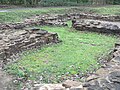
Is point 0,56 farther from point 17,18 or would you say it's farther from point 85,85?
point 17,18

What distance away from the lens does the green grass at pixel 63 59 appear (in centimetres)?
797

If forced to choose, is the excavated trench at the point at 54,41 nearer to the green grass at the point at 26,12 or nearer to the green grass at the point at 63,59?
the green grass at the point at 63,59

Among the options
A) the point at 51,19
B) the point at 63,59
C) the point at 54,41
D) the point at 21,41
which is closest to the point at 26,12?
the point at 51,19

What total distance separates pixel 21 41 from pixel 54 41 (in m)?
2.11

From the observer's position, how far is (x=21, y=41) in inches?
406

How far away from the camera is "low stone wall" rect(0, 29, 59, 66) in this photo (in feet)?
30.5

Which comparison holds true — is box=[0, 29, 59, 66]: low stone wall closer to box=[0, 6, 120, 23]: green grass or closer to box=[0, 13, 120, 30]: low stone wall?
box=[0, 13, 120, 30]: low stone wall

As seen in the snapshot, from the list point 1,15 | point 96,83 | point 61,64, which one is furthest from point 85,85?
point 1,15

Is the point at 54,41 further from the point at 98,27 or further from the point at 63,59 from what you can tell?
the point at 98,27

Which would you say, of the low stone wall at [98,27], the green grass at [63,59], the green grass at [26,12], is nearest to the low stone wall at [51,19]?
the green grass at [26,12]

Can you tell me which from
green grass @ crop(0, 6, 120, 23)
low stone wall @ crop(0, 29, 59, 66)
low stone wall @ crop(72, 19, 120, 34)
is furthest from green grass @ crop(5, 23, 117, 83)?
green grass @ crop(0, 6, 120, 23)

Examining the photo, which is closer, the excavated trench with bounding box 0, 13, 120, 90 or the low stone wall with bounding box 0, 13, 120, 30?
the excavated trench with bounding box 0, 13, 120, 90

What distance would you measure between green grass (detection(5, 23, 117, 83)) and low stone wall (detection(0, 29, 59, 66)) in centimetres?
38

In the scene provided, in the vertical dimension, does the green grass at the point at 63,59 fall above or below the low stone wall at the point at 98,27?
below
